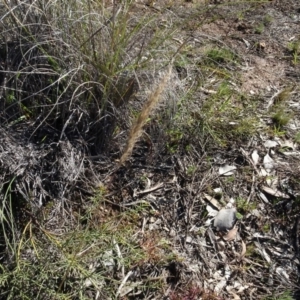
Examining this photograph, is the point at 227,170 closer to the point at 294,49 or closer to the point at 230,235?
the point at 230,235

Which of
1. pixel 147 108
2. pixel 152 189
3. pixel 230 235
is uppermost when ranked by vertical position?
pixel 147 108

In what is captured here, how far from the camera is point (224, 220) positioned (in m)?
2.54

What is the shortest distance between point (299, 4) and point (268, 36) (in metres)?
0.57

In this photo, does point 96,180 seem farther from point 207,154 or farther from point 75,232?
point 207,154

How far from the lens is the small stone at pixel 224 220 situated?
8.33 feet

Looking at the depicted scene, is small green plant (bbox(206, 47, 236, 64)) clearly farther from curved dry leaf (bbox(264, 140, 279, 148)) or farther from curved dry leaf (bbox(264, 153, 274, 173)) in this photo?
curved dry leaf (bbox(264, 153, 274, 173))

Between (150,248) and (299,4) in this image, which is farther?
(299,4)

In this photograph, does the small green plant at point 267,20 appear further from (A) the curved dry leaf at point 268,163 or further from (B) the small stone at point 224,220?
(B) the small stone at point 224,220

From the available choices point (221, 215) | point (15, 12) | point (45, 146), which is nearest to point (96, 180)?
point (45, 146)

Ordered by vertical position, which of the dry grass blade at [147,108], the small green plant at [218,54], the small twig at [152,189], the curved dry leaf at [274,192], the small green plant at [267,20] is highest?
the dry grass blade at [147,108]

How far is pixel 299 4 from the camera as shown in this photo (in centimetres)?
391

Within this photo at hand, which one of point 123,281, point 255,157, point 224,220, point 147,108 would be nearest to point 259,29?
point 255,157

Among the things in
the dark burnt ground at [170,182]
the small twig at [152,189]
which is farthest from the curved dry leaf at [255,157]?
the small twig at [152,189]

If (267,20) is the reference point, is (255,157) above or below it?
below
